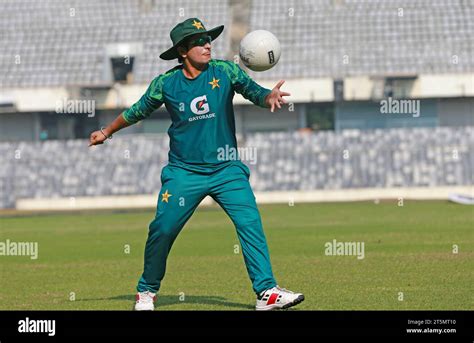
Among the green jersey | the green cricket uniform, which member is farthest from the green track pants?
the green jersey

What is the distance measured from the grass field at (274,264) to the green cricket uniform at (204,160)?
105 cm

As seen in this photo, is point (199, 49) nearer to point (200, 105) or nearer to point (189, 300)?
point (200, 105)

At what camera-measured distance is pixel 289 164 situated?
4100 centimetres

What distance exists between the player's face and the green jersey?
0.54 feet

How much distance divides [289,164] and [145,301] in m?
29.9

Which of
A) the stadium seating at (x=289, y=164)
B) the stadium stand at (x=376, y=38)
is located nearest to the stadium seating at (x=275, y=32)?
the stadium stand at (x=376, y=38)

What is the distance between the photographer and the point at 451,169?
1558 inches

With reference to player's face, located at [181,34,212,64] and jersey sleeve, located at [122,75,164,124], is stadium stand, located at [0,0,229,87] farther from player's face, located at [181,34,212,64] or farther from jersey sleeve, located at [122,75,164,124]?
player's face, located at [181,34,212,64]

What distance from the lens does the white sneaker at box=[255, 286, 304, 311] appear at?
10.7 m

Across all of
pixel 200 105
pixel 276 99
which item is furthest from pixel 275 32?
pixel 276 99

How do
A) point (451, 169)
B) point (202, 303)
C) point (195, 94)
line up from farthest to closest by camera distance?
point (451, 169) → point (202, 303) → point (195, 94)

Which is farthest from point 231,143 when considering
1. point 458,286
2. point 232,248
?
point 232,248
